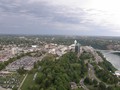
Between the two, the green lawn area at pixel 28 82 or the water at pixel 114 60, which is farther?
the water at pixel 114 60

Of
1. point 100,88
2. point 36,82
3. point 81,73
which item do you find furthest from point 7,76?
point 100,88

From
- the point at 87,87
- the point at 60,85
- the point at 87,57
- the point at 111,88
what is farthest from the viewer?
the point at 87,57

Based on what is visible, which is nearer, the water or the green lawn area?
the green lawn area

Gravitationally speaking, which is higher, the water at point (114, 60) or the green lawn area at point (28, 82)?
the green lawn area at point (28, 82)

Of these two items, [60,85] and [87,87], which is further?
[87,87]

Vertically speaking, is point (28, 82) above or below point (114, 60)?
above

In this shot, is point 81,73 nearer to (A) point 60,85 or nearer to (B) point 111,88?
(B) point 111,88

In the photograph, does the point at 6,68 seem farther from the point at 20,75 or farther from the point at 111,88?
the point at 111,88

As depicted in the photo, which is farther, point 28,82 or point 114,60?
point 114,60

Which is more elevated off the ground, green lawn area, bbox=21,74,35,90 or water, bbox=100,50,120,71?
green lawn area, bbox=21,74,35,90

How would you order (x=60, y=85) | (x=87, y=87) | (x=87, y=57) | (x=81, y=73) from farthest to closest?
(x=87, y=57) < (x=81, y=73) < (x=87, y=87) < (x=60, y=85)
